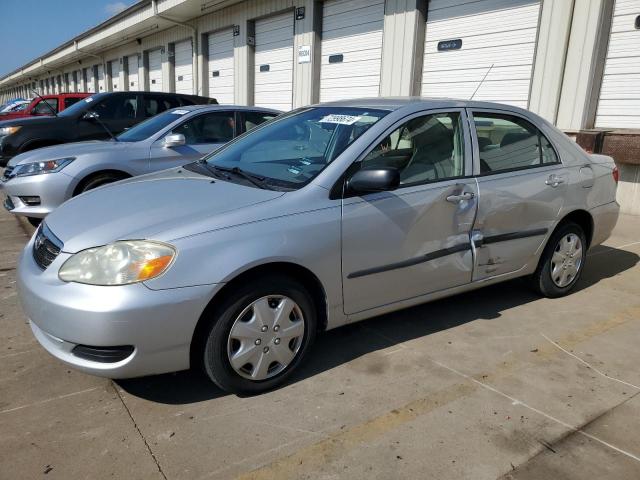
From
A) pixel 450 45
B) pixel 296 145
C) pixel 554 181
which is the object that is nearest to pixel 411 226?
pixel 296 145

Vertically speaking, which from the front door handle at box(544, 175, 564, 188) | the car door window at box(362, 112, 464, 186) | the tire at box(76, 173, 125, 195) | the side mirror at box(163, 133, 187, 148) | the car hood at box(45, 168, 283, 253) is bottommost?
the tire at box(76, 173, 125, 195)

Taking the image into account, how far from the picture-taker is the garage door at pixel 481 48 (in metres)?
8.55

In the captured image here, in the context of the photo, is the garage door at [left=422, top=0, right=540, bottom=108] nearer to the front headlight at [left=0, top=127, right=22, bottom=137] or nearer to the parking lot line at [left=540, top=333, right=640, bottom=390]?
the parking lot line at [left=540, top=333, right=640, bottom=390]

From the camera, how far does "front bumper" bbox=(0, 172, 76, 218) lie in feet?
17.4

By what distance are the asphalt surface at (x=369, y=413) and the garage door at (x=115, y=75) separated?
26.9 meters

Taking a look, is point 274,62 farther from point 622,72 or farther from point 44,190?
point 44,190

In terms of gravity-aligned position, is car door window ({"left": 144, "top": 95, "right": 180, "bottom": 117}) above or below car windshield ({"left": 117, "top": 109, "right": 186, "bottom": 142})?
above

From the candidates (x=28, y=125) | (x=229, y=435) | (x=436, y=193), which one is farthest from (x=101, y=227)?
(x=28, y=125)

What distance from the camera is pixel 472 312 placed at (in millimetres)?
3996

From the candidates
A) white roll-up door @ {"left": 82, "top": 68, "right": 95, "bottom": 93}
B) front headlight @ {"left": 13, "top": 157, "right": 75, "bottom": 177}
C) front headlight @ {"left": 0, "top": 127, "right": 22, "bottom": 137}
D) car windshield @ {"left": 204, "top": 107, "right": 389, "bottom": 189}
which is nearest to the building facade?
car windshield @ {"left": 204, "top": 107, "right": 389, "bottom": 189}

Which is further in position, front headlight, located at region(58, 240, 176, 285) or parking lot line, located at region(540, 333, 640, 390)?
parking lot line, located at region(540, 333, 640, 390)

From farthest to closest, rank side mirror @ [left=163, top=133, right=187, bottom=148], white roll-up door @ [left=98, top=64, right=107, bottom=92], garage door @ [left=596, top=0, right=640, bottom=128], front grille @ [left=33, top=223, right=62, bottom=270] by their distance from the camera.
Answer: white roll-up door @ [left=98, top=64, right=107, bottom=92] → garage door @ [left=596, top=0, right=640, bottom=128] → side mirror @ [left=163, top=133, right=187, bottom=148] → front grille @ [left=33, top=223, right=62, bottom=270]

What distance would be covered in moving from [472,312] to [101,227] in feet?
9.07

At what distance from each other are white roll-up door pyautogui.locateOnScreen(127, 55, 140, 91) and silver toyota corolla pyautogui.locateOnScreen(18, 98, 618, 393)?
23519 millimetres
